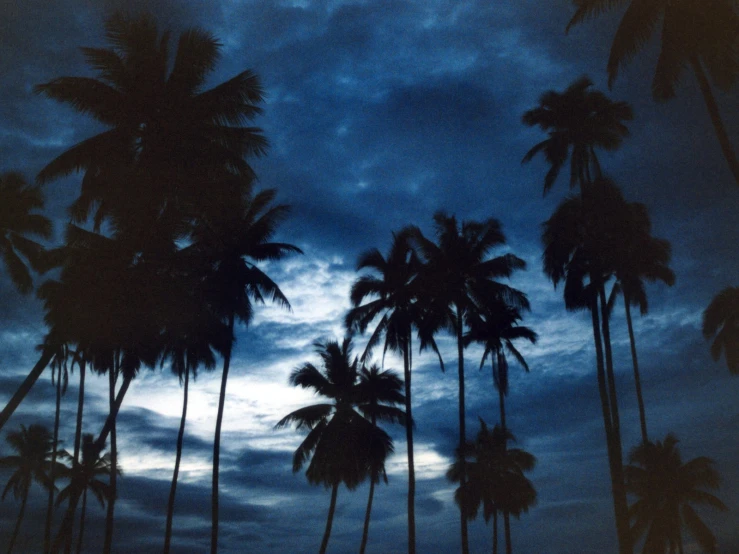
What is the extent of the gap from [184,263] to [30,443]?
4578 centimetres

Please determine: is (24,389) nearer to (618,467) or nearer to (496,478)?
(618,467)

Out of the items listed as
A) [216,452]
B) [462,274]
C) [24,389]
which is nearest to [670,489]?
[462,274]

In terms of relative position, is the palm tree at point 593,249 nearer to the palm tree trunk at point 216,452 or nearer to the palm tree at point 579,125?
the palm tree at point 579,125

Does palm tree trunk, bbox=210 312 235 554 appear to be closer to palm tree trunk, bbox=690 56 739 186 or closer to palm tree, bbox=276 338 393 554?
palm tree, bbox=276 338 393 554

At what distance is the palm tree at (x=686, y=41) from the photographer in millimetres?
17734

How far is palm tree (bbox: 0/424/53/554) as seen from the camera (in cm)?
5850

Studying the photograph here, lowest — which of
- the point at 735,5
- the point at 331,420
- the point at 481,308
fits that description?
the point at 331,420

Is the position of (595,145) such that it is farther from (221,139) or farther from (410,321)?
(221,139)

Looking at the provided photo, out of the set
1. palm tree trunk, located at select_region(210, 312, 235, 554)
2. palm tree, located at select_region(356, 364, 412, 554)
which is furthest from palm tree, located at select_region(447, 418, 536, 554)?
palm tree trunk, located at select_region(210, 312, 235, 554)

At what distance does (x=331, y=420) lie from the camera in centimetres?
4053

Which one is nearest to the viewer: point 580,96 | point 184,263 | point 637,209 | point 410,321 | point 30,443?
point 184,263

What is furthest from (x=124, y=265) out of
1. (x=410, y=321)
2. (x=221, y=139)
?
(x=410, y=321)

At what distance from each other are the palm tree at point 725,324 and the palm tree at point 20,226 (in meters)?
33.0

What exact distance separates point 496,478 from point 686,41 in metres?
32.3
